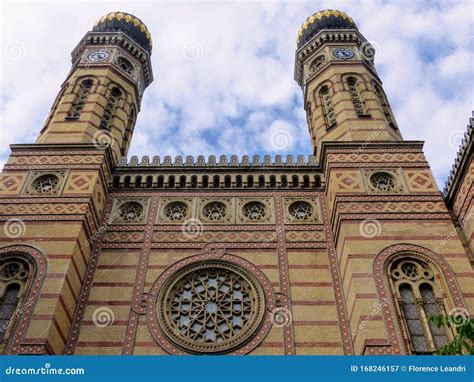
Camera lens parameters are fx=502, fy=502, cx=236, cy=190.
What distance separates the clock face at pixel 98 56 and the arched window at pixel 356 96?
26.0ft

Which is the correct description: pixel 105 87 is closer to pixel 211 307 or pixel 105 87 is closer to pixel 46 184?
pixel 46 184

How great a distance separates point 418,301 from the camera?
9773 millimetres

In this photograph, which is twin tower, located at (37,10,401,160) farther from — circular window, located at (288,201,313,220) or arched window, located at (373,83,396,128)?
circular window, located at (288,201,313,220)

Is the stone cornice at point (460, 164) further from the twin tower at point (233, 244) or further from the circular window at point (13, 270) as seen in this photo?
the circular window at point (13, 270)

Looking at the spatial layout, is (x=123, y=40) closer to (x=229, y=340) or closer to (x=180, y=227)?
(x=180, y=227)

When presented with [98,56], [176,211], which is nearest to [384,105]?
[176,211]

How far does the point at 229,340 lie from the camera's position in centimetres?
1006

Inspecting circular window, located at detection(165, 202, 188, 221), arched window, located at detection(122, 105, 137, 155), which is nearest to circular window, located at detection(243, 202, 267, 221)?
circular window, located at detection(165, 202, 188, 221)

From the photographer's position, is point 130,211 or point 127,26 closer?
point 130,211

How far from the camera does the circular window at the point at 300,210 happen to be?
12.4 metres

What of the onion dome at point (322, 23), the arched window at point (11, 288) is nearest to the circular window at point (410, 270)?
the arched window at point (11, 288)

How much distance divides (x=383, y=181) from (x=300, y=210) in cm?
213

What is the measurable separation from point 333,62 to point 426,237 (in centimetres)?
756

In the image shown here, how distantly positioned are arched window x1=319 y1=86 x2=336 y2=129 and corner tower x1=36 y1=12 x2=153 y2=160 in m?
6.09
